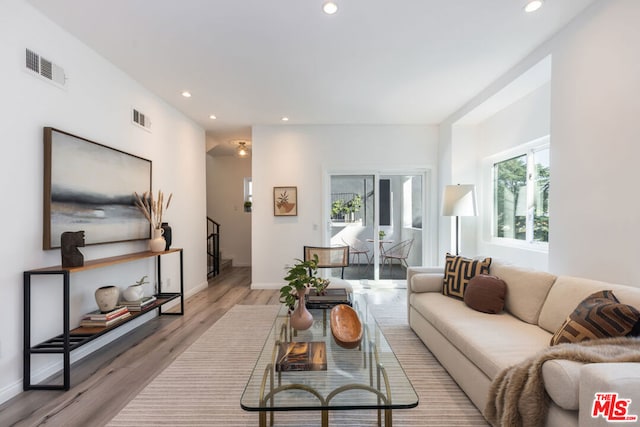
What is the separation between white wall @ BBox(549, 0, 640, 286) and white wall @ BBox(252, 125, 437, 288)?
8.35 ft

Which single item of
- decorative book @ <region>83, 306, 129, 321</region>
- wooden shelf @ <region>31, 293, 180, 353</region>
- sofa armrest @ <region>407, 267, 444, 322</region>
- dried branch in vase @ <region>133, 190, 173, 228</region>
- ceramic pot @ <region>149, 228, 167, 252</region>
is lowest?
wooden shelf @ <region>31, 293, 180, 353</region>

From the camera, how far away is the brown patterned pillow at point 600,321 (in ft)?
4.63

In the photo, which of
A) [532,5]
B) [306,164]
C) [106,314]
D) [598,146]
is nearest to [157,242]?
[106,314]

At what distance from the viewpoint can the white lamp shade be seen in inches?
153

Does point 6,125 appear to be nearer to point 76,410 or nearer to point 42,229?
point 42,229

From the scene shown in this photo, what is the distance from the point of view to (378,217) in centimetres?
509

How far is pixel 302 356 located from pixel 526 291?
70.2 inches

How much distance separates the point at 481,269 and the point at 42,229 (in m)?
3.63

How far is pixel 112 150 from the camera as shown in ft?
9.48

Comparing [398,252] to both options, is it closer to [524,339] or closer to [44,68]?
[524,339]

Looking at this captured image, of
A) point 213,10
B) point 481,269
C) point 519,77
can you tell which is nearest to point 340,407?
point 481,269

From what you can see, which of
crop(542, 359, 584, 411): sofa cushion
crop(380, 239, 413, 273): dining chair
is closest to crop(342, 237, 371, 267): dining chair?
crop(380, 239, 413, 273): dining chair

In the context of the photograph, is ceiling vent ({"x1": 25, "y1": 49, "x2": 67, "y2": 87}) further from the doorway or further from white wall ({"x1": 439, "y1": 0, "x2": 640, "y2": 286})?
white wall ({"x1": 439, "y1": 0, "x2": 640, "y2": 286})

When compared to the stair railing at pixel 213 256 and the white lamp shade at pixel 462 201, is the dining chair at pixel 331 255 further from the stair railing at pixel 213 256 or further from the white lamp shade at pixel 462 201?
the stair railing at pixel 213 256
